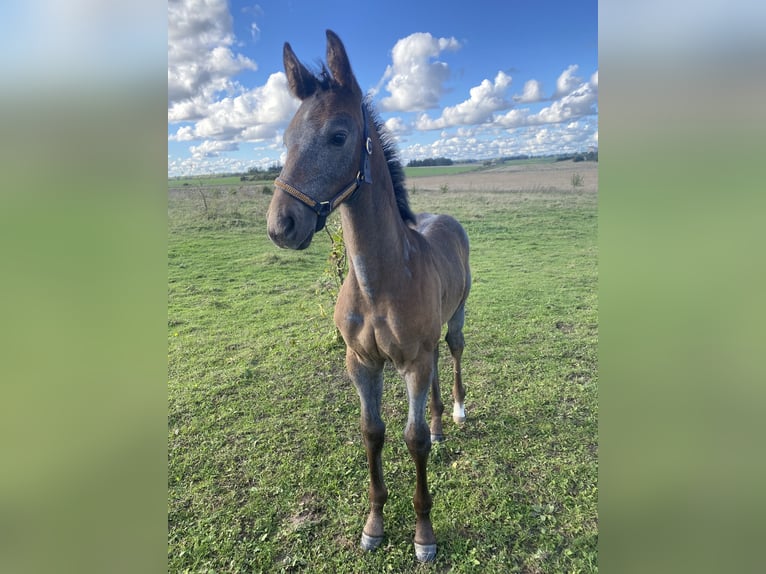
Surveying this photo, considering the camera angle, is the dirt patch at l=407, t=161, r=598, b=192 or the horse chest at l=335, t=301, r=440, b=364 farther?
the dirt patch at l=407, t=161, r=598, b=192

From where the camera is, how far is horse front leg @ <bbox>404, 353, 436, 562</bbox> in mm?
2396

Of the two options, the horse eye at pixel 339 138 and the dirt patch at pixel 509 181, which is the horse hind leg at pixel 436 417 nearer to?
the horse eye at pixel 339 138

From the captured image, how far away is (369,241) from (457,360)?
2.25m

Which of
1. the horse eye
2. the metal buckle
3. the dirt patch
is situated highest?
the dirt patch

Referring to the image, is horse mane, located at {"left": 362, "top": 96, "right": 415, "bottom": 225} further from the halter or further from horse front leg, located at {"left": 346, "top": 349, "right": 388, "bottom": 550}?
horse front leg, located at {"left": 346, "top": 349, "right": 388, "bottom": 550}

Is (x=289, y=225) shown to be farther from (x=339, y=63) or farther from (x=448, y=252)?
(x=448, y=252)

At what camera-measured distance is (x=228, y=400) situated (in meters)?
4.38

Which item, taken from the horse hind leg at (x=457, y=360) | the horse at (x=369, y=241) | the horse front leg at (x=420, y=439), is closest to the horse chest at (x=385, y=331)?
the horse at (x=369, y=241)

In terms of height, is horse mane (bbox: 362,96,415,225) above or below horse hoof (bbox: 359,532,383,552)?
above

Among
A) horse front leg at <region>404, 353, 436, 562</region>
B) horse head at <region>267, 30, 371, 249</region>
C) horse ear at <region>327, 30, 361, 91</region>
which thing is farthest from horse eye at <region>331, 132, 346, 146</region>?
horse front leg at <region>404, 353, 436, 562</region>

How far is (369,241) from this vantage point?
6.90 ft

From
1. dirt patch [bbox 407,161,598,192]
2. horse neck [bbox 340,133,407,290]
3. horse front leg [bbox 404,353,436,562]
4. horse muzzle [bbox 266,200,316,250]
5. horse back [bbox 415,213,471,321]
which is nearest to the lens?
horse muzzle [bbox 266,200,316,250]
